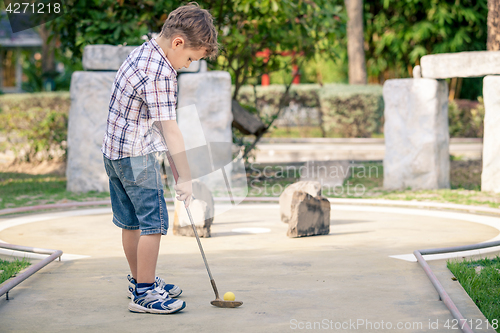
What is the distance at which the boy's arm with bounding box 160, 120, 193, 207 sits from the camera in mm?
3035

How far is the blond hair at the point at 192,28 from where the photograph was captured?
306cm

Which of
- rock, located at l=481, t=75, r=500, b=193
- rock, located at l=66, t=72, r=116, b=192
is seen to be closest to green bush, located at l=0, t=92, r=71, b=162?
rock, located at l=66, t=72, r=116, b=192

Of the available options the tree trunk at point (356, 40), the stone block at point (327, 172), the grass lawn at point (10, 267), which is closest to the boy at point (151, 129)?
the grass lawn at point (10, 267)

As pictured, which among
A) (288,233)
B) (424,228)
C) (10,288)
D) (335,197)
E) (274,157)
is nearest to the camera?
(10,288)

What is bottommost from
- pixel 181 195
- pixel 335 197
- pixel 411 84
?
pixel 335 197

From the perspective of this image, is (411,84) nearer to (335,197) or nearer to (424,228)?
(335,197)

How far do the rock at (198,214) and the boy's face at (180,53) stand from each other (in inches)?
89.0

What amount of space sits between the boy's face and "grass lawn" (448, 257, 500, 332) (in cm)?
196

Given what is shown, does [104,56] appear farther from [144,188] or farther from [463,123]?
[463,123]

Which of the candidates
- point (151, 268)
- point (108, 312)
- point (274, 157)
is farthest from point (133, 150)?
point (274, 157)

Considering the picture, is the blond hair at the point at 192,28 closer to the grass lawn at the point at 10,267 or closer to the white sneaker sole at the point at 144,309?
the white sneaker sole at the point at 144,309

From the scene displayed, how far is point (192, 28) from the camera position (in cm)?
306

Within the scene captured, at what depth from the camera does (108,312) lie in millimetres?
3117

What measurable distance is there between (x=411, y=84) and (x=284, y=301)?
18.8 feet
